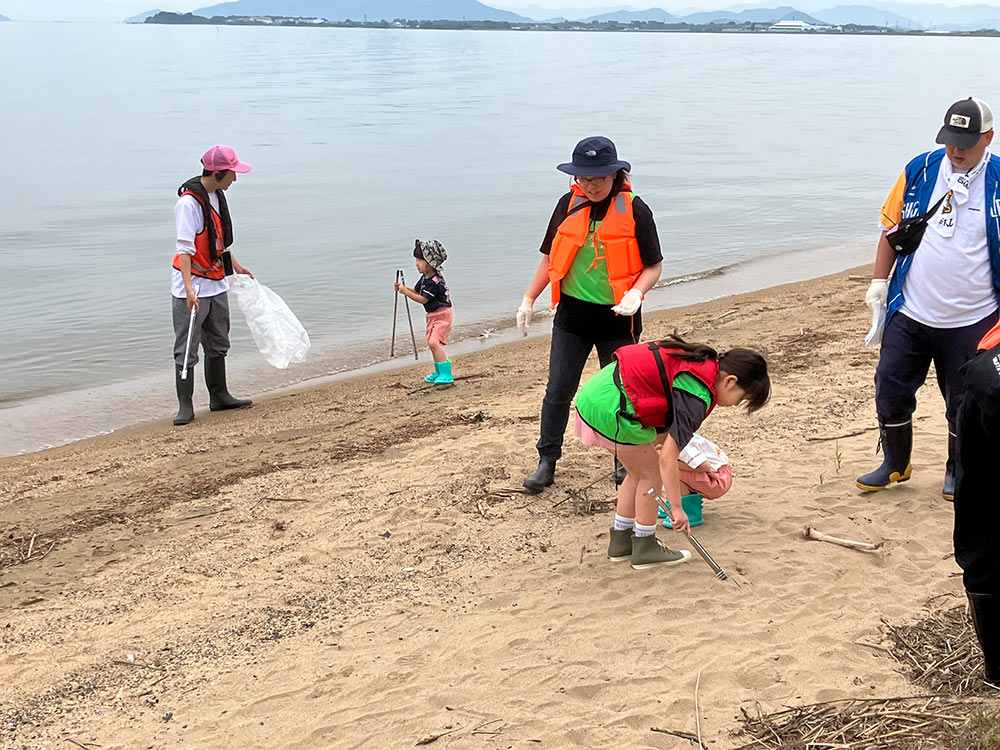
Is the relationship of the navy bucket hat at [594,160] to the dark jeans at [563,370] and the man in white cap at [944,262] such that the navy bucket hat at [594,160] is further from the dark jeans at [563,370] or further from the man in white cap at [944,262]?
the man in white cap at [944,262]

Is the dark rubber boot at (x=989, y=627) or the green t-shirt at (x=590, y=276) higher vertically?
the green t-shirt at (x=590, y=276)

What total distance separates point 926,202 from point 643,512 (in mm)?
1930

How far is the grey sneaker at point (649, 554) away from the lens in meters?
4.73

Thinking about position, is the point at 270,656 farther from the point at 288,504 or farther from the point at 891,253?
the point at 891,253

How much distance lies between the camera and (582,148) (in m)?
4.99

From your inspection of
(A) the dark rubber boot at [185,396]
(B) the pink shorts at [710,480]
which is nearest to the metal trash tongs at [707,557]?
(B) the pink shorts at [710,480]

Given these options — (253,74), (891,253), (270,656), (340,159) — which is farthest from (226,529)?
(253,74)

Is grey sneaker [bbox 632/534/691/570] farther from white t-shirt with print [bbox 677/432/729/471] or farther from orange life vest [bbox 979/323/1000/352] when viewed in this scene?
orange life vest [bbox 979/323/1000/352]

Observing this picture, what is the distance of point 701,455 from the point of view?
4926 mm

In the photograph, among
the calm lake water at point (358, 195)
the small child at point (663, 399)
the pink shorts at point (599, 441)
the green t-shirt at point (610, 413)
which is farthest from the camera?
the calm lake water at point (358, 195)

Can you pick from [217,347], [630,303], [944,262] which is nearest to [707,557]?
[630,303]

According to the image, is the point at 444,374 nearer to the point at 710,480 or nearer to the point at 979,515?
the point at 710,480

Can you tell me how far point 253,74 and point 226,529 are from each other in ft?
211

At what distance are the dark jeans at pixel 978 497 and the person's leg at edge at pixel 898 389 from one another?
73.7 inches
